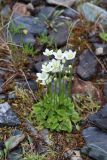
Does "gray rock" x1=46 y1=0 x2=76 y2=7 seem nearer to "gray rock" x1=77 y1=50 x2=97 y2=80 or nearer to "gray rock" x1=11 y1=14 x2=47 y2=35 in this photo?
"gray rock" x1=11 y1=14 x2=47 y2=35

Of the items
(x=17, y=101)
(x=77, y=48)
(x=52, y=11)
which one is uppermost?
(x=52, y=11)

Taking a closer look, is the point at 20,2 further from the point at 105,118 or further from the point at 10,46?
the point at 105,118

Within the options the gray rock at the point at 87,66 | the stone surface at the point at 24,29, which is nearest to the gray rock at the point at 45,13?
the stone surface at the point at 24,29

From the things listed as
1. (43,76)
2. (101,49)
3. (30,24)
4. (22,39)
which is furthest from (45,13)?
(43,76)

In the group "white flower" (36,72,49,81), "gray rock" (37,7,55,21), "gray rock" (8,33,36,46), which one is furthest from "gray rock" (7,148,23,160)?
"gray rock" (37,7,55,21)

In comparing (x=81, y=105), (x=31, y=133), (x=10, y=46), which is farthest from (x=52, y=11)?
(x=31, y=133)

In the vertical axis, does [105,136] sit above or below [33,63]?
below

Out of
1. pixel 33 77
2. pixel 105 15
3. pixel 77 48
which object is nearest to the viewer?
pixel 33 77
